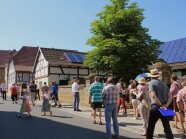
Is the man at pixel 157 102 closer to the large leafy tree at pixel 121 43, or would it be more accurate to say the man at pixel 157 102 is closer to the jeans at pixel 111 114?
the jeans at pixel 111 114

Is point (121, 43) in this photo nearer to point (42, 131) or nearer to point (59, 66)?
point (42, 131)

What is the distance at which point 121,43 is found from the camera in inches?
998

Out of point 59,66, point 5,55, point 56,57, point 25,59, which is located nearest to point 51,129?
point 59,66

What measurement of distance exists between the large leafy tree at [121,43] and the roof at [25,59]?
45915 mm

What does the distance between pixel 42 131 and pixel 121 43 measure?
1346 centimetres

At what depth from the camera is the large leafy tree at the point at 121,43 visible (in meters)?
25.5

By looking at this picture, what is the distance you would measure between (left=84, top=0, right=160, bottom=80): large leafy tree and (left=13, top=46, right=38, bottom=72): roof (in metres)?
45.9

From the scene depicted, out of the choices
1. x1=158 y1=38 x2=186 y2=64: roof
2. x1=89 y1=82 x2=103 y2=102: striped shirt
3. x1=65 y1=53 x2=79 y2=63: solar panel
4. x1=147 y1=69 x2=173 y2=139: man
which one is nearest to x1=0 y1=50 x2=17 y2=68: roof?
x1=65 y1=53 x2=79 y2=63: solar panel

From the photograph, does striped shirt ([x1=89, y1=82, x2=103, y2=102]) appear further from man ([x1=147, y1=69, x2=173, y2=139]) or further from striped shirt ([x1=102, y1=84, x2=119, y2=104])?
man ([x1=147, y1=69, x2=173, y2=139])

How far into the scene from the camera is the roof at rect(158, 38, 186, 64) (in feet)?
126

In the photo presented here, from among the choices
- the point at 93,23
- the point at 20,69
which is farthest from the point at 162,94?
the point at 20,69

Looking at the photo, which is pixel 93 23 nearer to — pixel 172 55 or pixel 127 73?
pixel 127 73

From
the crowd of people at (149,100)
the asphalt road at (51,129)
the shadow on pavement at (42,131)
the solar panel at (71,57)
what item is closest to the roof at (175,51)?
the solar panel at (71,57)

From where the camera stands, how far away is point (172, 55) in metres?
40.3
